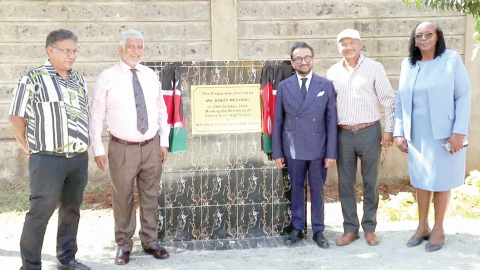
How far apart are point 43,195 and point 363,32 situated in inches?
245

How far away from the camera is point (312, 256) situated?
495 centimetres

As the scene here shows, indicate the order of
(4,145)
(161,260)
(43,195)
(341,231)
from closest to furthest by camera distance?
(43,195), (161,260), (341,231), (4,145)

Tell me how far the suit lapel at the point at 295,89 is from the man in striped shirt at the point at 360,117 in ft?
1.28

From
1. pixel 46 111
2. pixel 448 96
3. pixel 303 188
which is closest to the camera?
pixel 46 111

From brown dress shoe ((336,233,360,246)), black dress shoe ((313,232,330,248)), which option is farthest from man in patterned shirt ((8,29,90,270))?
brown dress shoe ((336,233,360,246))

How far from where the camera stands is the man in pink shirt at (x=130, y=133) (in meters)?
4.65

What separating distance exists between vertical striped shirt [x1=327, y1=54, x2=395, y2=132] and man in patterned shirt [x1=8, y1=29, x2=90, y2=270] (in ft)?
7.92

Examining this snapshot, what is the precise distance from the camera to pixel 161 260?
16.0 ft

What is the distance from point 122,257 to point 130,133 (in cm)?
114

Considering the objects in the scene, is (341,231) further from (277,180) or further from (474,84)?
(474,84)

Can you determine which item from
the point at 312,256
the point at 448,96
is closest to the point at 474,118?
the point at 448,96

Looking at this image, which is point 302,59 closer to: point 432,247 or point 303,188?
point 303,188

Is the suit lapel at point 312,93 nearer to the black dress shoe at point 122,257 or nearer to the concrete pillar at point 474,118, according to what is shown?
the black dress shoe at point 122,257

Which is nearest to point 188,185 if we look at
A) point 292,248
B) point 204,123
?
point 204,123
